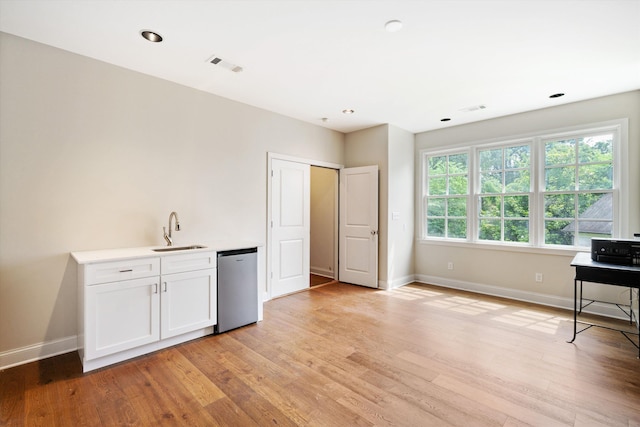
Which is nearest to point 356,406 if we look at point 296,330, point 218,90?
point 296,330

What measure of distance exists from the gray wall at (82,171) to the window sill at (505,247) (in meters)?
3.48

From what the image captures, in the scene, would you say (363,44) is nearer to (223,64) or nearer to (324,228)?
(223,64)

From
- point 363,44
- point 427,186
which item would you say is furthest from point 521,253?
point 363,44

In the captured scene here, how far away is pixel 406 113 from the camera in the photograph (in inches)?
175

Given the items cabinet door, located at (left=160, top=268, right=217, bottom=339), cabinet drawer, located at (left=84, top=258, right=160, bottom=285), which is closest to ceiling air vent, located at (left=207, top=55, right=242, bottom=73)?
cabinet drawer, located at (left=84, top=258, right=160, bottom=285)

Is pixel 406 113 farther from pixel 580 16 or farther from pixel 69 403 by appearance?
pixel 69 403

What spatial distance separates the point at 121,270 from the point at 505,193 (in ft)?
16.3

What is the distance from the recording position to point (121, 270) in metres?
2.55

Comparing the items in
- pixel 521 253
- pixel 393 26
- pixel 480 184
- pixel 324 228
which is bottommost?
pixel 521 253

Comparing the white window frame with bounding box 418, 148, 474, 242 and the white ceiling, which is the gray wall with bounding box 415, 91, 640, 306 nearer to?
the white window frame with bounding box 418, 148, 474, 242

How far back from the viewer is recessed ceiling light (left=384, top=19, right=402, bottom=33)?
2291mm

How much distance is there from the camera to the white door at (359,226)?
504 centimetres

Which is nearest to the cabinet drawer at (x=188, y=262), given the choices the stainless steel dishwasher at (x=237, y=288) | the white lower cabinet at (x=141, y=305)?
the white lower cabinet at (x=141, y=305)

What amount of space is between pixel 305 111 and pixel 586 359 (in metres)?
4.10
